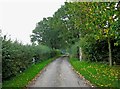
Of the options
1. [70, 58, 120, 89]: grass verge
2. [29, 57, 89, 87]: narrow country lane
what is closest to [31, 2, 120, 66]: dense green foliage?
[70, 58, 120, 89]: grass verge

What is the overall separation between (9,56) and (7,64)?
51cm

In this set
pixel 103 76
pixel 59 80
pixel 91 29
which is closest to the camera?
pixel 59 80

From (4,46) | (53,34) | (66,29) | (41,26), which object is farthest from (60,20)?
(4,46)

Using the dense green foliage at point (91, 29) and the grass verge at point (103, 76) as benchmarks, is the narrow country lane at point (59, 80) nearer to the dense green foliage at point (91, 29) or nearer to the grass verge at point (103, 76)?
the grass verge at point (103, 76)

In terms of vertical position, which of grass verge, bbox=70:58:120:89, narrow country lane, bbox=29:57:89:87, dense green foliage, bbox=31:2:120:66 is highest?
dense green foliage, bbox=31:2:120:66

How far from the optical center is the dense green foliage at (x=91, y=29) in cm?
1541

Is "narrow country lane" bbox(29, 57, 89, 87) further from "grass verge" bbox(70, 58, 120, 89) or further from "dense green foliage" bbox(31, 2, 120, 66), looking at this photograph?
"dense green foliage" bbox(31, 2, 120, 66)

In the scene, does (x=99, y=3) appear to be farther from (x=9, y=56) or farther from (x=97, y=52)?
(x=97, y=52)

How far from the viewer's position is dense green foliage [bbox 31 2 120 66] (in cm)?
1541

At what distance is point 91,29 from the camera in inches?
880

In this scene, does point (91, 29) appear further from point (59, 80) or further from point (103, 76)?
point (59, 80)

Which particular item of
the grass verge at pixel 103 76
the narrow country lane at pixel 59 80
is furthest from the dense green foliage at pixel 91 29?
the narrow country lane at pixel 59 80

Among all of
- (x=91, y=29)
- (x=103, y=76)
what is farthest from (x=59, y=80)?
(x=91, y=29)

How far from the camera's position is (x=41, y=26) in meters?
82.7
